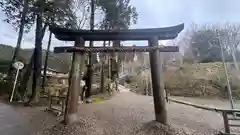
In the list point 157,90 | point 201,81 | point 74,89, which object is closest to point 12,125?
point 74,89

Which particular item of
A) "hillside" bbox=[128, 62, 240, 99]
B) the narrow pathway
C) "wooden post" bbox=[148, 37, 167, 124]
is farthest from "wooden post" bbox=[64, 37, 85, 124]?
"hillside" bbox=[128, 62, 240, 99]

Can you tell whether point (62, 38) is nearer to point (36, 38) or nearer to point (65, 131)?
point (65, 131)

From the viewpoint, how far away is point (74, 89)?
4738mm

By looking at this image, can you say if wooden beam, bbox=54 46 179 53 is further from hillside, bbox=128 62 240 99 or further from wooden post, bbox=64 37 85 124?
hillside, bbox=128 62 240 99

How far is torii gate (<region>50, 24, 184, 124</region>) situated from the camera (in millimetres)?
4598

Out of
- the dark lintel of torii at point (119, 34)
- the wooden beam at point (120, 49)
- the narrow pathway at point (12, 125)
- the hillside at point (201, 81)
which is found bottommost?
the narrow pathway at point (12, 125)

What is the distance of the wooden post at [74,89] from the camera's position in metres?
4.60

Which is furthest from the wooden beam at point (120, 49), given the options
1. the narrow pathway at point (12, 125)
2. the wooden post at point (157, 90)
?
the narrow pathway at point (12, 125)

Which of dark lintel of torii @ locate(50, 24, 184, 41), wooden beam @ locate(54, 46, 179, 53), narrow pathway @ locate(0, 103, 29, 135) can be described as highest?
dark lintel of torii @ locate(50, 24, 184, 41)

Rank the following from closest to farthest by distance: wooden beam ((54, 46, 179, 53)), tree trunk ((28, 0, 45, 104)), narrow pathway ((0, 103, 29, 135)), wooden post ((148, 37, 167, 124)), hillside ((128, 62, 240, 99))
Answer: wooden post ((148, 37, 167, 124)) → narrow pathway ((0, 103, 29, 135)) → wooden beam ((54, 46, 179, 53)) → tree trunk ((28, 0, 45, 104)) → hillside ((128, 62, 240, 99))

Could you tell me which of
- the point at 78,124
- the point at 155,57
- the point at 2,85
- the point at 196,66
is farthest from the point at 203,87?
the point at 2,85

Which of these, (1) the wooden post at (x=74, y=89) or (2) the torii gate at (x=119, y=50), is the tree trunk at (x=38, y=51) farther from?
(1) the wooden post at (x=74, y=89)

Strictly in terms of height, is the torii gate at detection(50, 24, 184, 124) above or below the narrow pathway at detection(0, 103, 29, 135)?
above

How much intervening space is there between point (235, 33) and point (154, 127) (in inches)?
774
